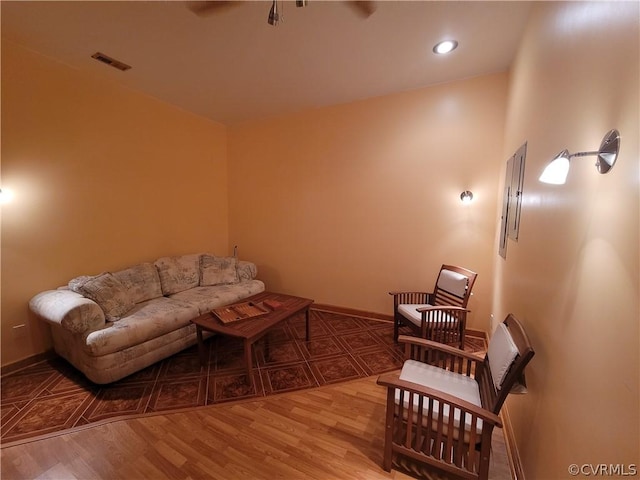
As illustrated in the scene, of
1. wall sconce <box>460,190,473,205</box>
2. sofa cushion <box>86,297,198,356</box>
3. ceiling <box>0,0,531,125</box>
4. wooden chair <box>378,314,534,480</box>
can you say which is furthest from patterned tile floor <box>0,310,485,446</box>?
ceiling <box>0,0,531,125</box>

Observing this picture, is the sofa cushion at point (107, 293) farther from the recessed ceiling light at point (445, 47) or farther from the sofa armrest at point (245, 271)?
the recessed ceiling light at point (445, 47)

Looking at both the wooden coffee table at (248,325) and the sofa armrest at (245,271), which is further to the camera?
the sofa armrest at (245,271)

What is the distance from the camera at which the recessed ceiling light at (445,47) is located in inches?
91.3

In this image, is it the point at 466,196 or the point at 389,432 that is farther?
the point at 466,196

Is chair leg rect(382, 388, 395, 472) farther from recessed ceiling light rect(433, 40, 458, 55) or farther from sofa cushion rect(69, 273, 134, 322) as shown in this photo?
recessed ceiling light rect(433, 40, 458, 55)

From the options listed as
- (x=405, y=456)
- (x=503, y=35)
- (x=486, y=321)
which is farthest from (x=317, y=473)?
(x=503, y=35)

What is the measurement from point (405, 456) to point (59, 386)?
2.79m

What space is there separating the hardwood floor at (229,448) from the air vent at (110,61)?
3162 millimetres

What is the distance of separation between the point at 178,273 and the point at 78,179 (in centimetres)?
143

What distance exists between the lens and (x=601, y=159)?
2.80ft

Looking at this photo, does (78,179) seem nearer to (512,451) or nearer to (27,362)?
(27,362)

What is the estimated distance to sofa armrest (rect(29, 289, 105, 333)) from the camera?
2.06m

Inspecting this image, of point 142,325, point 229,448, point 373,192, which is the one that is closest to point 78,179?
point 142,325

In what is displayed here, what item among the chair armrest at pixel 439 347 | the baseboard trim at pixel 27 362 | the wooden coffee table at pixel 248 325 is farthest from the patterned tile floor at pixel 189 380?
the chair armrest at pixel 439 347
